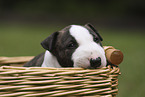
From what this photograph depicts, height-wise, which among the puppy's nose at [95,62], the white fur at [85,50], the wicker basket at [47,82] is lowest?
the wicker basket at [47,82]

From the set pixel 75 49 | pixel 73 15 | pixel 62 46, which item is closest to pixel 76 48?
pixel 75 49

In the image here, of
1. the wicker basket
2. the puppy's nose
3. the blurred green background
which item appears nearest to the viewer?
the wicker basket

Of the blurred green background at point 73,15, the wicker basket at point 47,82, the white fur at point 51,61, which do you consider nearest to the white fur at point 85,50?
the wicker basket at point 47,82

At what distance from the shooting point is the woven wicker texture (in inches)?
46.7

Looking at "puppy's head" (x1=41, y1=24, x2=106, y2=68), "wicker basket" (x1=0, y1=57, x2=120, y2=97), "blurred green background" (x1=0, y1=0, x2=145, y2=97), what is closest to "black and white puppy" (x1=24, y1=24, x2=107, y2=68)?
"puppy's head" (x1=41, y1=24, x2=106, y2=68)

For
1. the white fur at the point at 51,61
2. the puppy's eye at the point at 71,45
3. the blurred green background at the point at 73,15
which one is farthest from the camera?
the blurred green background at the point at 73,15

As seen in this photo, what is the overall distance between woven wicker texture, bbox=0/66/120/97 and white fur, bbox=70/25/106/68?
0.11m

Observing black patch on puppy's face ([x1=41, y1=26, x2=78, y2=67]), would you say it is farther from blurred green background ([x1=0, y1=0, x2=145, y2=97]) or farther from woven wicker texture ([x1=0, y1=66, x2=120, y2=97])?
blurred green background ([x1=0, y1=0, x2=145, y2=97])

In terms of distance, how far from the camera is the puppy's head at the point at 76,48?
1.34 metres

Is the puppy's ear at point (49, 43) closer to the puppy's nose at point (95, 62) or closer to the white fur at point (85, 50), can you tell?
the white fur at point (85, 50)

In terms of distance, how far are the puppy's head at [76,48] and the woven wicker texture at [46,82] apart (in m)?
0.11

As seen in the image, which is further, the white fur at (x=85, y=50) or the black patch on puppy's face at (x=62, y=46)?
the black patch on puppy's face at (x=62, y=46)

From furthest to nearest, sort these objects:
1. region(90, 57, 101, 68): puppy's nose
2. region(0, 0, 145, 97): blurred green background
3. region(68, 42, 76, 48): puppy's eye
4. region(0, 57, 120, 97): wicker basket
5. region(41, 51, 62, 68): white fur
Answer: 1. region(0, 0, 145, 97): blurred green background
2. region(41, 51, 62, 68): white fur
3. region(68, 42, 76, 48): puppy's eye
4. region(90, 57, 101, 68): puppy's nose
5. region(0, 57, 120, 97): wicker basket

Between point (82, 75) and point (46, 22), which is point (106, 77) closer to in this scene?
point (82, 75)
